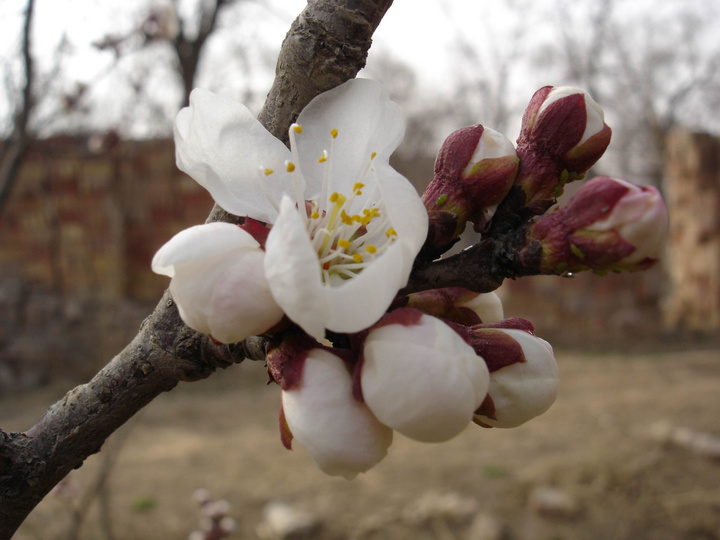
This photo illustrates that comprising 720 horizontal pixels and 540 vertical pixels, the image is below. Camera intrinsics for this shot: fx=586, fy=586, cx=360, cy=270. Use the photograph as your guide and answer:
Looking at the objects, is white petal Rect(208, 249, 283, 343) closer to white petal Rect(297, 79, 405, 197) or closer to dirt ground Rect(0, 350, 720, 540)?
white petal Rect(297, 79, 405, 197)

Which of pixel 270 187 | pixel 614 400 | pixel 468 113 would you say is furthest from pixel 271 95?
pixel 468 113

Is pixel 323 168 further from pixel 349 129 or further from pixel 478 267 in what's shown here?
pixel 478 267

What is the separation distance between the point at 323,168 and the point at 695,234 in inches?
373

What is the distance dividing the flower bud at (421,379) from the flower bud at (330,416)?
3 cm

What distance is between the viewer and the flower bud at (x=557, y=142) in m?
0.65

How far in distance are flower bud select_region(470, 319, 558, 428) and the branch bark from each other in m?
0.25

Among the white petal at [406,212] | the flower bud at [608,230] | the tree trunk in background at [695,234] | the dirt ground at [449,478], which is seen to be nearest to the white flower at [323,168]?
the white petal at [406,212]

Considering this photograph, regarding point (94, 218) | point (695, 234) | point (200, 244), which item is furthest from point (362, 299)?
point (695, 234)

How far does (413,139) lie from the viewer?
14.2 meters

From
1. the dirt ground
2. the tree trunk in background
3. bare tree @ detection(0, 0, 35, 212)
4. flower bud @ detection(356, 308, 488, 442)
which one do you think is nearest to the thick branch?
flower bud @ detection(356, 308, 488, 442)

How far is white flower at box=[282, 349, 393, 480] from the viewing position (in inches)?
22.2

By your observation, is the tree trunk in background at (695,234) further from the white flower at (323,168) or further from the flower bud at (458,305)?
the white flower at (323,168)

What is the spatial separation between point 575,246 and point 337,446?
29 centimetres

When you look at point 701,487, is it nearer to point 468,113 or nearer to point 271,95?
point 271,95
